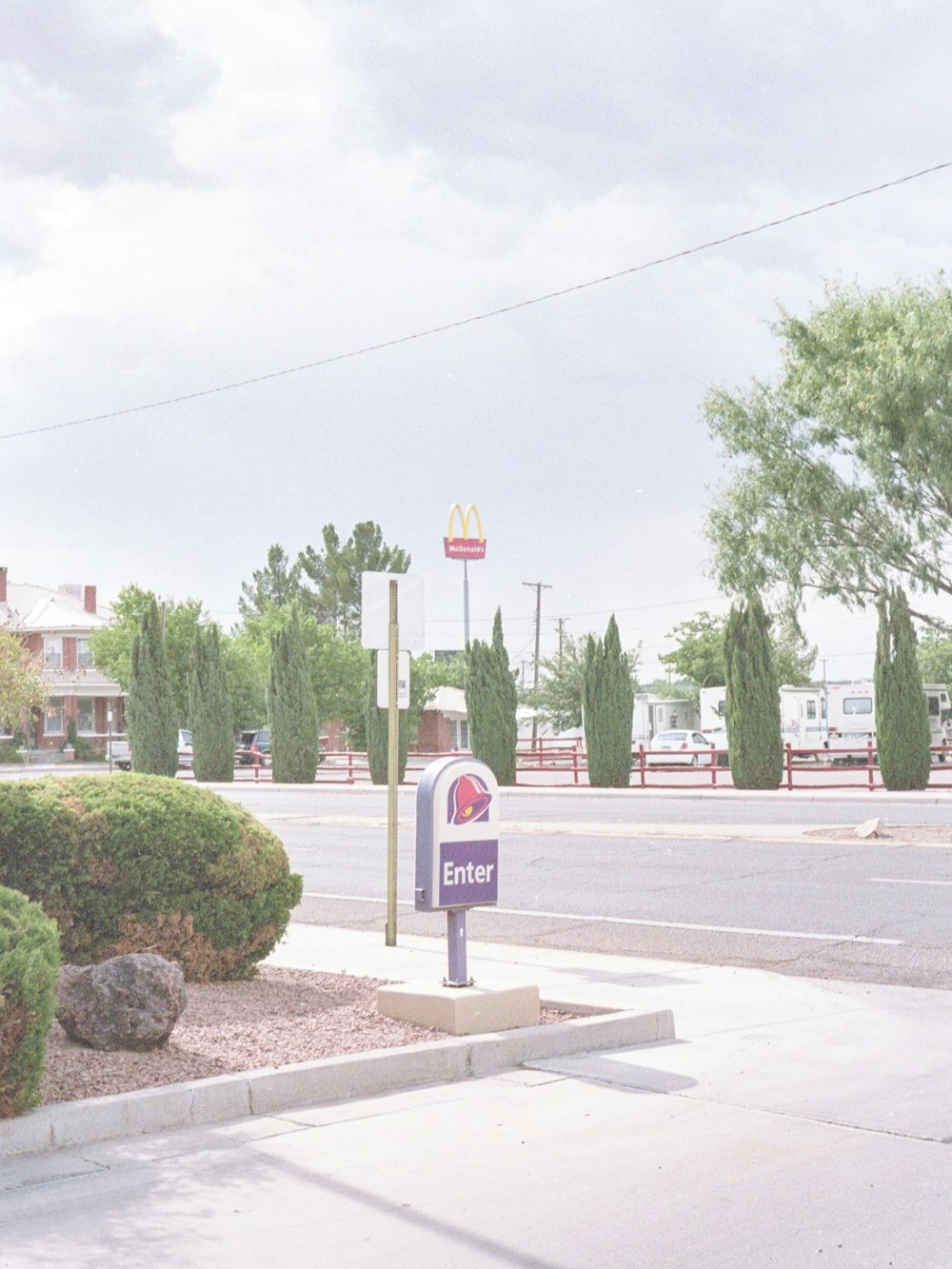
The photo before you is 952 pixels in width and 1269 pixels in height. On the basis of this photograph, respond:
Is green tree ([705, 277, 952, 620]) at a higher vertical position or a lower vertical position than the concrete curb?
higher

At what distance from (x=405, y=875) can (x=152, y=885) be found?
8917mm

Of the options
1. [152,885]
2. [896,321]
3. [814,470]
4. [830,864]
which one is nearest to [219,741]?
[814,470]

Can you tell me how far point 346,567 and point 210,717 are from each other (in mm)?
51244

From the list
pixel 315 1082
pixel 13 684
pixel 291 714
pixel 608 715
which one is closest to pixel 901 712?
pixel 608 715

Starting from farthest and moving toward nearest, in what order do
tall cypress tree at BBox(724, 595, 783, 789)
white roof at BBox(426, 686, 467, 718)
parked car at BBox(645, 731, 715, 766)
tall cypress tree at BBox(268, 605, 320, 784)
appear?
white roof at BBox(426, 686, 467, 718), parked car at BBox(645, 731, 715, 766), tall cypress tree at BBox(268, 605, 320, 784), tall cypress tree at BBox(724, 595, 783, 789)

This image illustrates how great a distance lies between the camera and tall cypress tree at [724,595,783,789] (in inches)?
1307

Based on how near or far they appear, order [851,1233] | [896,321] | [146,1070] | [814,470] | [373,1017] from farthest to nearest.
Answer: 1. [814,470]
2. [896,321]
3. [373,1017]
4. [146,1070]
5. [851,1233]

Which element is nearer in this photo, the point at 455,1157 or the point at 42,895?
the point at 455,1157

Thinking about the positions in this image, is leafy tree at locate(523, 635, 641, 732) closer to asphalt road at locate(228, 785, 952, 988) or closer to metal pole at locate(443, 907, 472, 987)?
asphalt road at locate(228, 785, 952, 988)

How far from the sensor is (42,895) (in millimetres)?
7809

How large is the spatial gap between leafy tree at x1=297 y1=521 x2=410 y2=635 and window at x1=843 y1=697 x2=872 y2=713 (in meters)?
41.6

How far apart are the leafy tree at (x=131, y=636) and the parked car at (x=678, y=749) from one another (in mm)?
23267

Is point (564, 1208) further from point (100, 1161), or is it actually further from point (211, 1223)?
point (100, 1161)

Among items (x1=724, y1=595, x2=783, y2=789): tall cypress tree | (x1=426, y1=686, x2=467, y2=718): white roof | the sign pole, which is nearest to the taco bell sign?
the sign pole
